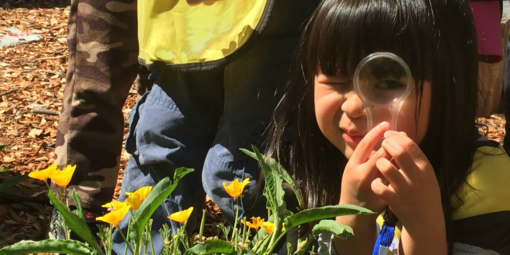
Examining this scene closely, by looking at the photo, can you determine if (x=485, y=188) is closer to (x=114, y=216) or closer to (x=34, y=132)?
(x=114, y=216)

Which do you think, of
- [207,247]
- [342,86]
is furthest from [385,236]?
[207,247]

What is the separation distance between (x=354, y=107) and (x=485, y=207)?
1.18ft

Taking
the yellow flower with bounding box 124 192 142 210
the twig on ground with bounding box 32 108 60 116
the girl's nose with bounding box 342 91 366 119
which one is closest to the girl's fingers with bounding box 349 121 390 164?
the girl's nose with bounding box 342 91 366 119

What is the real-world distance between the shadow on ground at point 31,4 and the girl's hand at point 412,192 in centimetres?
624

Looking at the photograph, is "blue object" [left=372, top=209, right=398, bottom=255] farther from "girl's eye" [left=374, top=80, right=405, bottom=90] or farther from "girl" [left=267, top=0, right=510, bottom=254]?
"girl's eye" [left=374, top=80, right=405, bottom=90]

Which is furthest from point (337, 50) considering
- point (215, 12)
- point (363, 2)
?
point (215, 12)

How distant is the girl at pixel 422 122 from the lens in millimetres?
1245

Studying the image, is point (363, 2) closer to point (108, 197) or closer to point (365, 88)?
point (365, 88)

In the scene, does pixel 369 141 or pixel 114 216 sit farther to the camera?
pixel 369 141

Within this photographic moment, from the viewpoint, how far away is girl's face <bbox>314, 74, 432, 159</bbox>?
1.30 meters

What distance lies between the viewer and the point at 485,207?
54.5 inches

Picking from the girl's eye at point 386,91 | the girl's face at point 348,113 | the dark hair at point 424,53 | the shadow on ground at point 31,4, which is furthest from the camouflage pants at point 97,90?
the shadow on ground at point 31,4

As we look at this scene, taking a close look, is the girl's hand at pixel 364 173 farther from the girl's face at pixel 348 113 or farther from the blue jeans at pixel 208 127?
the blue jeans at pixel 208 127

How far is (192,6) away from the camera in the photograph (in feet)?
5.65
